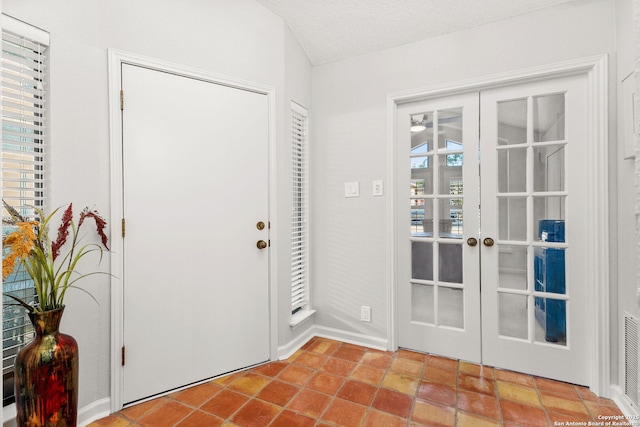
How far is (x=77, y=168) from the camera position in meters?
1.62

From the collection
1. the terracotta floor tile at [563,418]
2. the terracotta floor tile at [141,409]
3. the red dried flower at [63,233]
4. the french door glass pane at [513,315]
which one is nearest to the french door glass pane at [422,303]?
the french door glass pane at [513,315]

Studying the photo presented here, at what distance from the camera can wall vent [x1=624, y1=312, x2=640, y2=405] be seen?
1674 mm

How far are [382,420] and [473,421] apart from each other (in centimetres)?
48

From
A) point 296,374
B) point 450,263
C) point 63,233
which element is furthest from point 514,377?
point 63,233

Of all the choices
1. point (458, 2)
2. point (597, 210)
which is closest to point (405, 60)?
point (458, 2)

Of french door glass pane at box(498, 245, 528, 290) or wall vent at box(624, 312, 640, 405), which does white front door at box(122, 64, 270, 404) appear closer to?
french door glass pane at box(498, 245, 528, 290)

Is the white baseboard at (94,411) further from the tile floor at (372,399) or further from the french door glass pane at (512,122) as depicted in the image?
the french door glass pane at (512,122)

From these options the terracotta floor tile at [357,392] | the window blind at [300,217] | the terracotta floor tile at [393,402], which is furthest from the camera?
the window blind at [300,217]

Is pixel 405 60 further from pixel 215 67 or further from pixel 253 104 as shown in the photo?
pixel 215 67

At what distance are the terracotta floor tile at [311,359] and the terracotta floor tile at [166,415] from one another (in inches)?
31.5

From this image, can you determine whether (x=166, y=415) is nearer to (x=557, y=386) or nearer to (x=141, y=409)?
(x=141, y=409)

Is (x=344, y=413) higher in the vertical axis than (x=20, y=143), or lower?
lower

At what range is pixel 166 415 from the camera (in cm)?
173

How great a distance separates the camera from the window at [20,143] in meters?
1.43
